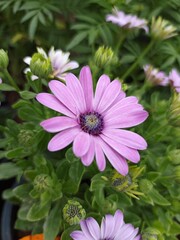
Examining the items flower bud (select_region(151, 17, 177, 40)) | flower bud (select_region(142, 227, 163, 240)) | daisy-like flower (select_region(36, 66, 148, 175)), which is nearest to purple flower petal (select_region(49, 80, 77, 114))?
daisy-like flower (select_region(36, 66, 148, 175))

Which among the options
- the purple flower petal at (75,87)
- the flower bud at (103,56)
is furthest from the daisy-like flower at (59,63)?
the purple flower petal at (75,87)

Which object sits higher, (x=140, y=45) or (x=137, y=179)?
(x=140, y=45)

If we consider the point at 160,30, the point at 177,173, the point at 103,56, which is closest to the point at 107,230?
the point at 177,173

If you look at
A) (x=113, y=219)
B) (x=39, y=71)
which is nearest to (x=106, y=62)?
(x=39, y=71)

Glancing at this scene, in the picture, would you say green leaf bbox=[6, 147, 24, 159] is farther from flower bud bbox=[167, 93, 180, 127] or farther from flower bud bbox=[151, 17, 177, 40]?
flower bud bbox=[151, 17, 177, 40]

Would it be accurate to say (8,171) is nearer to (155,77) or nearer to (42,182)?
(42,182)

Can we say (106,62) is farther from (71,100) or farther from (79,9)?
(79,9)
